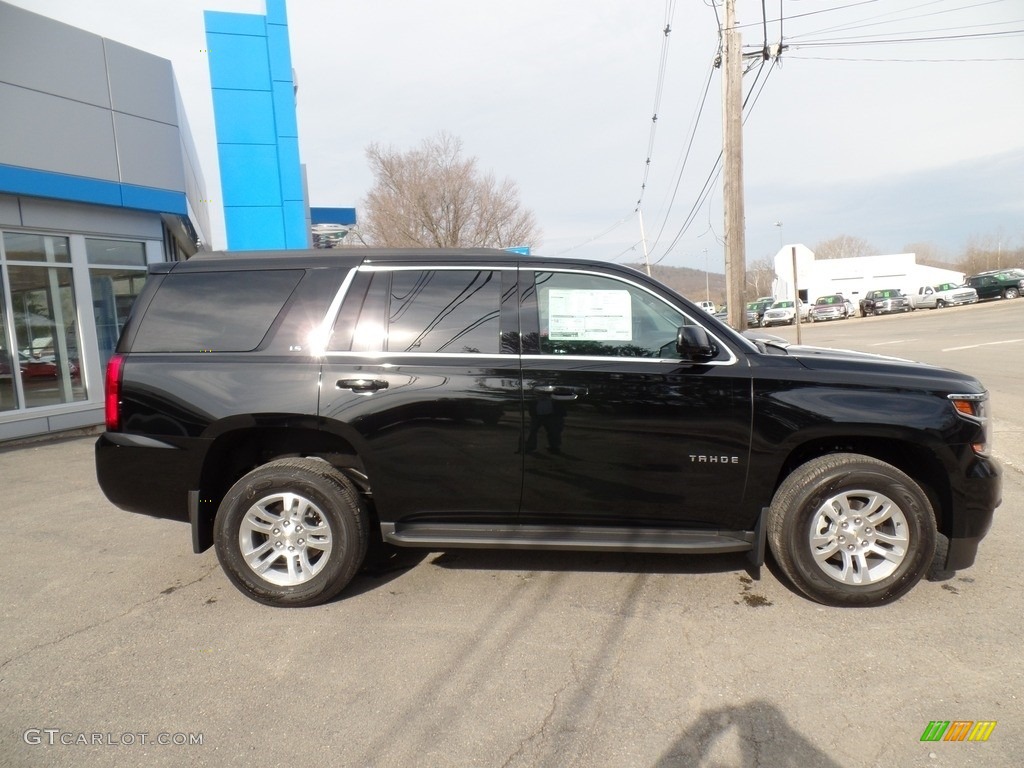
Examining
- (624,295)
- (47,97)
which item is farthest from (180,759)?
(47,97)

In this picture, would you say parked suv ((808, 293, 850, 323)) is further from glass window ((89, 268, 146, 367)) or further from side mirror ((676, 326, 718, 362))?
side mirror ((676, 326, 718, 362))

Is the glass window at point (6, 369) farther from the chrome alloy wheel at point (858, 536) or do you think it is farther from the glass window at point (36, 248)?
the chrome alloy wheel at point (858, 536)

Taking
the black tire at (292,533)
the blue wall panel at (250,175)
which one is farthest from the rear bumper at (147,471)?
the blue wall panel at (250,175)

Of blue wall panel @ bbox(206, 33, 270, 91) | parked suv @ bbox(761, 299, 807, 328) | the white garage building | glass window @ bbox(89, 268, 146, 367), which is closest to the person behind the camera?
glass window @ bbox(89, 268, 146, 367)

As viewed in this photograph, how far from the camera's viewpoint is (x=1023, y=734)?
8.40 ft

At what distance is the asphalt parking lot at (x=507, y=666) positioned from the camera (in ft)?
8.40

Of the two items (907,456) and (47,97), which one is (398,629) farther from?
(47,97)

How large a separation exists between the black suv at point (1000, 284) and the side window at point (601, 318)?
1836 inches

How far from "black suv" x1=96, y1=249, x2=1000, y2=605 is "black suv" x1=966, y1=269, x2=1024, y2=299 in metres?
45.7

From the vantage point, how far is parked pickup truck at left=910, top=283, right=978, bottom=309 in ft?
134

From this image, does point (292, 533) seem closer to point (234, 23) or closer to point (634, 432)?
point (634, 432)

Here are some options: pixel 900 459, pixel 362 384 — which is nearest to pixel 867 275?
pixel 900 459

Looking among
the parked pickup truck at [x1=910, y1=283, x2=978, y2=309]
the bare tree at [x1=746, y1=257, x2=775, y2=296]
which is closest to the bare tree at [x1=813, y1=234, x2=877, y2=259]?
the bare tree at [x1=746, y1=257, x2=775, y2=296]

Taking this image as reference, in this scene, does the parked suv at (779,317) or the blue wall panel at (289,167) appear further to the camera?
the parked suv at (779,317)
